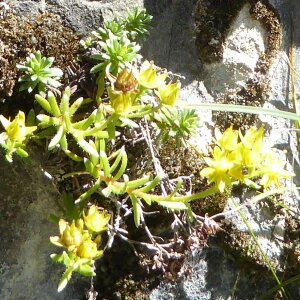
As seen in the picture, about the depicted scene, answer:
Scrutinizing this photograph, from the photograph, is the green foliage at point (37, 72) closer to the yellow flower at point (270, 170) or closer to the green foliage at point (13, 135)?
the green foliage at point (13, 135)

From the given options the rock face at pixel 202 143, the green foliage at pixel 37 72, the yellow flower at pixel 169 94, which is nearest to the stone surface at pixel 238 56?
the rock face at pixel 202 143

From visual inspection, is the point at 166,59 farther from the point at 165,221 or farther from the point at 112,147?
the point at 165,221

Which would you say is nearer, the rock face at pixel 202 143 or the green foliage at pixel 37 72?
the green foliage at pixel 37 72

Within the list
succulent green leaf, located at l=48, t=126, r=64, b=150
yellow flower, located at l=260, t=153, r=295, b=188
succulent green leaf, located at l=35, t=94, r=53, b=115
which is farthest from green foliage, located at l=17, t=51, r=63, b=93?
yellow flower, located at l=260, t=153, r=295, b=188

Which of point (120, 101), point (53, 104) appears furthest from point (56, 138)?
point (120, 101)

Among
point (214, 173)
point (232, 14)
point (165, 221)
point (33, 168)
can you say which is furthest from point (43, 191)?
point (232, 14)

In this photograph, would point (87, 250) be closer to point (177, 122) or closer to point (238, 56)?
point (177, 122)

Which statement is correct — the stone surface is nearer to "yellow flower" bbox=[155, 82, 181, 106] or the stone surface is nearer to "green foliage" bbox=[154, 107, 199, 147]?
"green foliage" bbox=[154, 107, 199, 147]
